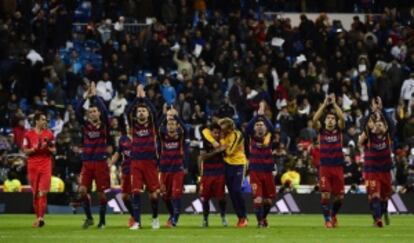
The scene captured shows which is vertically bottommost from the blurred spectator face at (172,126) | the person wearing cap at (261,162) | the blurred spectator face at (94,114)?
the person wearing cap at (261,162)

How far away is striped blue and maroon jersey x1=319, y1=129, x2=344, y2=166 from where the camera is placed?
97.5 feet

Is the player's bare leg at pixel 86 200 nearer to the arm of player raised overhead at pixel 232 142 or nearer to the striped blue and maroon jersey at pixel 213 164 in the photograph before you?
the striped blue and maroon jersey at pixel 213 164

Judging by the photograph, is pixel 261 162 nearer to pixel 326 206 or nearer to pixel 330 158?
pixel 330 158

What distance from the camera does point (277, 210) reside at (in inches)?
1581

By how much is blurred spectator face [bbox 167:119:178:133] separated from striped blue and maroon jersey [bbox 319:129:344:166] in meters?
3.31

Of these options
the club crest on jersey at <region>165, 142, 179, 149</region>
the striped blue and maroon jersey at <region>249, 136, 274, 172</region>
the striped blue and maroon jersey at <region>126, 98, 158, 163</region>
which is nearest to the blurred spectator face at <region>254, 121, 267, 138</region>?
the striped blue and maroon jersey at <region>249, 136, 274, 172</region>

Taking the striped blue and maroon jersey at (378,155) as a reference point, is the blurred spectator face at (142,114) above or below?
above

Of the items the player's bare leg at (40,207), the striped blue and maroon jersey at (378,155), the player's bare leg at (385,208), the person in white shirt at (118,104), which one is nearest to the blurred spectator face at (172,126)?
the player's bare leg at (40,207)

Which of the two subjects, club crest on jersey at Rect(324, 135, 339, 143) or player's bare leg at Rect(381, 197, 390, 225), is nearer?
club crest on jersey at Rect(324, 135, 339, 143)

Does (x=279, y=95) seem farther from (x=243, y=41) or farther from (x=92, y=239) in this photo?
(x=92, y=239)

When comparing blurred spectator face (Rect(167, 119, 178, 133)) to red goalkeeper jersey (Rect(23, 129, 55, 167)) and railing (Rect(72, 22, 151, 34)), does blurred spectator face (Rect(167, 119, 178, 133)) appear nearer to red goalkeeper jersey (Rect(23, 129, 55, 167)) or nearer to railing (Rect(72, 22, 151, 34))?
red goalkeeper jersey (Rect(23, 129, 55, 167))

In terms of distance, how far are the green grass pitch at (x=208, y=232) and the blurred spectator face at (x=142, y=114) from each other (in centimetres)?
232

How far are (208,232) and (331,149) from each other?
4.09 m

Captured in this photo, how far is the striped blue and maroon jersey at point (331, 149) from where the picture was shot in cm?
2970
